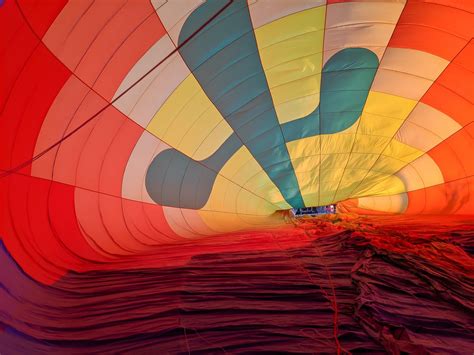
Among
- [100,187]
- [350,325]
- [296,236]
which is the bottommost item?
[350,325]

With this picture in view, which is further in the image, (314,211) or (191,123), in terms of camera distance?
(314,211)

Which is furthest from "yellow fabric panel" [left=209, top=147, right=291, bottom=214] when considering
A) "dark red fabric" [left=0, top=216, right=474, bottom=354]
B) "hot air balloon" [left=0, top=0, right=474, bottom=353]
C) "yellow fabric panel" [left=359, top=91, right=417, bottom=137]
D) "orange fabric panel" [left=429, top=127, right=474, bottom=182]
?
"orange fabric panel" [left=429, top=127, right=474, bottom=182]

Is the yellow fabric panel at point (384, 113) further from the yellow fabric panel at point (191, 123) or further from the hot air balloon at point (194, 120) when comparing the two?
the yellow fabric panel at point (191, 123)

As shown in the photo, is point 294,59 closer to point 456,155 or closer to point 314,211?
point 456,155

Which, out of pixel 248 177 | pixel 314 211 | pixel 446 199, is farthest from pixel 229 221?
pixel 446 199

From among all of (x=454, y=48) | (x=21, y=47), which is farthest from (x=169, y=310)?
(x=454, y=48)

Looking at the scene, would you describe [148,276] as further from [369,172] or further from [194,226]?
[369,172]

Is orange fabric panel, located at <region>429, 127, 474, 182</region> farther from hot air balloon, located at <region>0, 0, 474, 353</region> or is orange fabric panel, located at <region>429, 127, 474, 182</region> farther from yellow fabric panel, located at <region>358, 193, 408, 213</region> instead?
yellow fabric panel, located at <region>358, 193, 408, 213</region>
